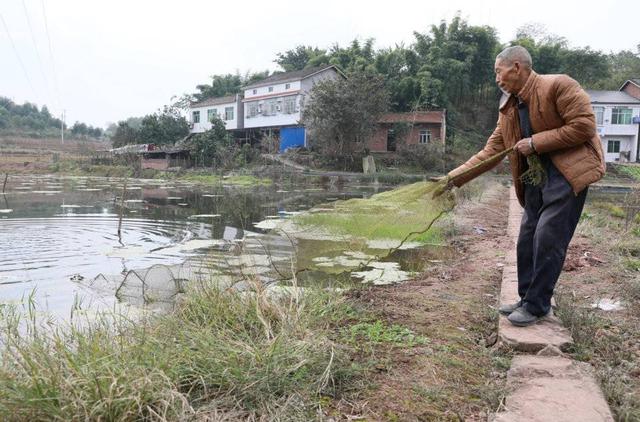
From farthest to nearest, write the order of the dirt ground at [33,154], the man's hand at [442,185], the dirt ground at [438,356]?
1. the dirt ground at [33,154]
2. the man's hand at [442,185]
3. the dirt ground at [438,356]

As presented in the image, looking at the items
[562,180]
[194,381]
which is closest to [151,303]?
[194,381]

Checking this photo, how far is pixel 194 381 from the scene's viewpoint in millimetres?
2090

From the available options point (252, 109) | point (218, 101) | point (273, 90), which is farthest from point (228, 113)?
point (273, 90)

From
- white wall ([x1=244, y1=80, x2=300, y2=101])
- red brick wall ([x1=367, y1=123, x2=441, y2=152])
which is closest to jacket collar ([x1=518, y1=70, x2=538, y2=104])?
red brick wall ([x1=367, y1=123, x2=441, y2=152])

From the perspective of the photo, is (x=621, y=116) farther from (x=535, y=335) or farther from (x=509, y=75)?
(x=535, y=335)

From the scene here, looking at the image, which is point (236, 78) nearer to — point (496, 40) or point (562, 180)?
point (496, 40)

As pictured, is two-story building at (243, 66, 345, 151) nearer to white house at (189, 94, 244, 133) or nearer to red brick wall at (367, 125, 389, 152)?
white house at (189, 94, 244, 133)

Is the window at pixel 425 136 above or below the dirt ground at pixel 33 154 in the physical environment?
above

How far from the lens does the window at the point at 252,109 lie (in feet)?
122

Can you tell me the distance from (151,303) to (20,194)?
660 inches

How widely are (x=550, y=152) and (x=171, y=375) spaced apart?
2299mm

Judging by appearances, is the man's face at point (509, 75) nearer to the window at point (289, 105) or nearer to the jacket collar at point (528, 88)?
the jacket collar at point (528, 88)

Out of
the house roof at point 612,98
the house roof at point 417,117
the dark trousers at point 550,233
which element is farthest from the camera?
the house roof at point 612,98

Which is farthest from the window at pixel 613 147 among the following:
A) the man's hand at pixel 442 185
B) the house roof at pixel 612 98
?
the man's hand at pixel 442 185
